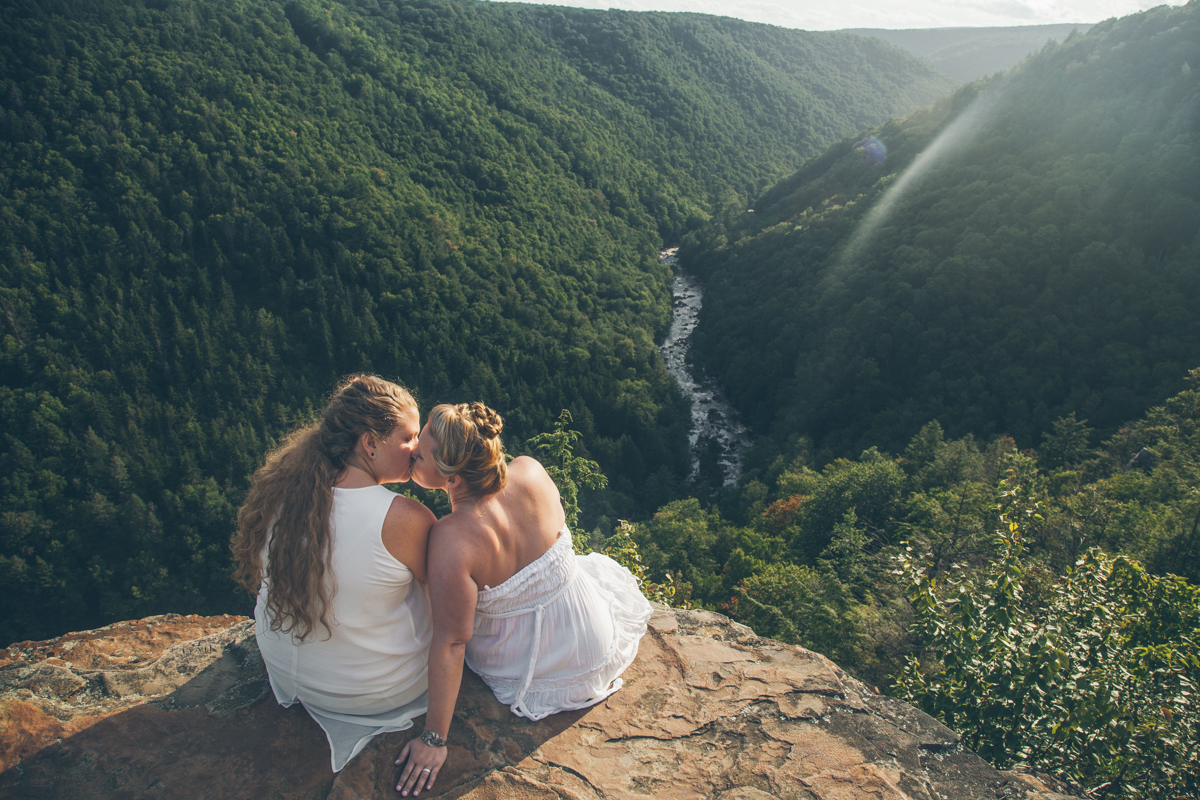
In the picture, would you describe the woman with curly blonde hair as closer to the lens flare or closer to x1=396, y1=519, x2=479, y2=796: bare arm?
x1=396, y1=519, x2=479, y2=796: bare arm

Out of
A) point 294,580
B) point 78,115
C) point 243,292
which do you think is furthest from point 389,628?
point 78,115

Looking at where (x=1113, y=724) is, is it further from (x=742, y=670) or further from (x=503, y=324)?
(x=503, y=324)

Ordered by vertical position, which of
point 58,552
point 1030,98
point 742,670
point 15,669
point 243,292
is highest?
point 1030,98

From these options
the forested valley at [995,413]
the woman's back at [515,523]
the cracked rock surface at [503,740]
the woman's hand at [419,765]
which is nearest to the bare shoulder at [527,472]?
the woman's back at [515,523]

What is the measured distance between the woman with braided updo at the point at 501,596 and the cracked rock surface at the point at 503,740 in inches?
7.6

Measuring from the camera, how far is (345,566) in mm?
3307

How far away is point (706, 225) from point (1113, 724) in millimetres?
97539

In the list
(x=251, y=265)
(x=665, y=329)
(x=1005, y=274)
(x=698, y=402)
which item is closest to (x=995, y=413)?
(x=1005, y=274)

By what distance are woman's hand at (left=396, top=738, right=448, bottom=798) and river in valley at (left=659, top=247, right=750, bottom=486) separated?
50194 millimetres

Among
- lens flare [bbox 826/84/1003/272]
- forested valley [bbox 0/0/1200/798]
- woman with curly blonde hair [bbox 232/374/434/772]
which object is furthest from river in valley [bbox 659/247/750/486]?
woman with curly blonde hair [bbox 232/374/434/772]

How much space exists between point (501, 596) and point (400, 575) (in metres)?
0.71

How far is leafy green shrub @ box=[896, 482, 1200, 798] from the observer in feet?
16.1

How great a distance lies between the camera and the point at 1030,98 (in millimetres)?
62906

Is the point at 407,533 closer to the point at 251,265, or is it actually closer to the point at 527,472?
the point at 527,472
